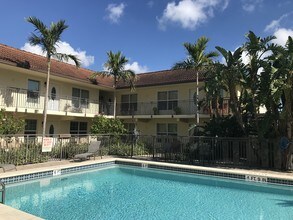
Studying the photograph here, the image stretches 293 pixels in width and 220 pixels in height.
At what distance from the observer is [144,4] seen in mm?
17219

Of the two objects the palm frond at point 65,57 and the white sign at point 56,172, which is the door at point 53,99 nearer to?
the palm frond at point 65,57

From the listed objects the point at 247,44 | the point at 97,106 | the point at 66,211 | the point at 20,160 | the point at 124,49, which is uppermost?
the point at 124,49

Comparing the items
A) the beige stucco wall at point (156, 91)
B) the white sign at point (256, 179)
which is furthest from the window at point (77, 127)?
the white sign at point (256, 179)

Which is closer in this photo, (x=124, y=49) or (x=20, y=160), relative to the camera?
(x=20, y=160)

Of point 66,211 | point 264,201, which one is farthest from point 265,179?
point 66,211

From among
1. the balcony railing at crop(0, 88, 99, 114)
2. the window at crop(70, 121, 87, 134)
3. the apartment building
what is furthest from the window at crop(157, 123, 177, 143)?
the window at crop(70, 121, 87, 134)

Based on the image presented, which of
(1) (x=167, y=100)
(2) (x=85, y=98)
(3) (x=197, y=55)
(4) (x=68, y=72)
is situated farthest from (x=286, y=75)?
(2) (x=85, y=98)

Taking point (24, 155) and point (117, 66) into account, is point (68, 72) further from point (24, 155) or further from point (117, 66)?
point (24, 155)

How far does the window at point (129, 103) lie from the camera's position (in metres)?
26.8

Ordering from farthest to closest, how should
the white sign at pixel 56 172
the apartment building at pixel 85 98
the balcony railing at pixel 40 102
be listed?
the apartment building at pixel 85 98, the balcony railing at pixel 40 102, the white sign at pixel 56 172

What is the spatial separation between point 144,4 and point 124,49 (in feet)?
21.4

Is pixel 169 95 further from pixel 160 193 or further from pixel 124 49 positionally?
pixel 160 193

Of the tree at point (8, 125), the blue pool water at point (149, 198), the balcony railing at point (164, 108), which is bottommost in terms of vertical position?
the blue pool water at point (149, 198)

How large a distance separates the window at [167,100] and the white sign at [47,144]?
12213 mm
